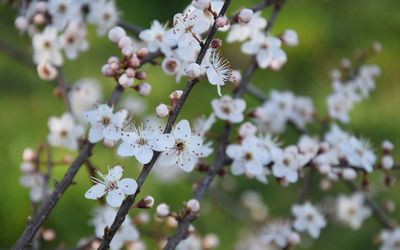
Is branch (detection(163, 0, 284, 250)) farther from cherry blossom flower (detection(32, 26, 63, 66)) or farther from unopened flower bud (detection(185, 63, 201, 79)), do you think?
cherry blossom flower (detection(32, 26, 63, 66))

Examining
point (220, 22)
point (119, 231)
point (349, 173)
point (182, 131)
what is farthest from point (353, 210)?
point (220, 22)

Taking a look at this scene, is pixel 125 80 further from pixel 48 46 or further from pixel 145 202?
pixel 48 46

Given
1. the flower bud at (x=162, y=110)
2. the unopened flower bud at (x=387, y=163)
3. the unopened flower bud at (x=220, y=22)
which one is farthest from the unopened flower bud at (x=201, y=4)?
the unopened flower bud at (x=387, y=163)

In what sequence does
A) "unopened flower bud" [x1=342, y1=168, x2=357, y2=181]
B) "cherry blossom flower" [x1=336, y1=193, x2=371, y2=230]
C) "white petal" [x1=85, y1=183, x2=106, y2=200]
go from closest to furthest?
"white petal" [x1=85, y1=183, x2=106, y2=200], "unopened flower bud" [x1=342, y1=168, x2=357, y2=181], "cherry blossom flower" [x1=336, y1=193, x2=371, y2=230]

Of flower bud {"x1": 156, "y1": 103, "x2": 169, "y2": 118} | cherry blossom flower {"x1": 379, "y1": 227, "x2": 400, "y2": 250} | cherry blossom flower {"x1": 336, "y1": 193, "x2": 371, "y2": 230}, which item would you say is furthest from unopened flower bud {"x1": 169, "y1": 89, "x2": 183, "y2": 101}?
cherry blossom flower {"x1": 336, "y1": 193, "x2": 371, "y2": 230}

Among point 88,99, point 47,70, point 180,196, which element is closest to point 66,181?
point 47,70

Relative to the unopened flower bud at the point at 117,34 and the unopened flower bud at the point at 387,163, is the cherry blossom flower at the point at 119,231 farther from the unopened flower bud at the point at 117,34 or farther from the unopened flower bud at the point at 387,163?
the unopened flower bud at the point at 387,163
